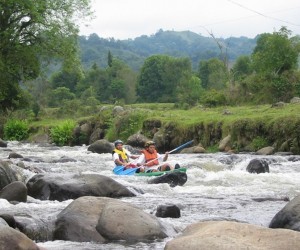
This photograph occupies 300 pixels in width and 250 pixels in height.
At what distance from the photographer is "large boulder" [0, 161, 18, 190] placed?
11477mm

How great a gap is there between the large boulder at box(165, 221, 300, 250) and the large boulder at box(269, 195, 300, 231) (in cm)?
176

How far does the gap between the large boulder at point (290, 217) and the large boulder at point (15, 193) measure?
183 inches

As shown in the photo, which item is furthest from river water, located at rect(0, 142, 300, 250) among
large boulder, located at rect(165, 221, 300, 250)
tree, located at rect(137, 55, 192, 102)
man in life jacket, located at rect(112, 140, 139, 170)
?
tree, located at rect(137, 55, 192, 102)

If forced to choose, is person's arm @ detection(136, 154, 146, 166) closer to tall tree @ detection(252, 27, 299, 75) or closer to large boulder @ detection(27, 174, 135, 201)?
large boulder @ detection(27, 174, 135, 201)

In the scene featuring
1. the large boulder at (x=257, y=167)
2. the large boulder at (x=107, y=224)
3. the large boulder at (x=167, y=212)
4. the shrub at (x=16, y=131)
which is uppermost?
the large boulder at (x=107, y=224)

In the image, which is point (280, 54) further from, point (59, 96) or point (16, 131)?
point (59, 96)

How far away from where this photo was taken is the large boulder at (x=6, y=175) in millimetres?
11477

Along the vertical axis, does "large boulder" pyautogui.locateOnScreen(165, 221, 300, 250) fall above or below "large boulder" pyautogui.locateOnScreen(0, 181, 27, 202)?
above

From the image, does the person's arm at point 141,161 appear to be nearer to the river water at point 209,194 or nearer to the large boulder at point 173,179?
the river water at point 209,194

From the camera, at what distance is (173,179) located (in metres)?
13.3

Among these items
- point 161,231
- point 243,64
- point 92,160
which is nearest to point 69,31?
point 92,160

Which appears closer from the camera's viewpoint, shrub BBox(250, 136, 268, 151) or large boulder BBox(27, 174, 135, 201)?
large boulder BBox(27, 174, 135, 201)

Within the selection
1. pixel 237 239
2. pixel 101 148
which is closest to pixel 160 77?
pixel 101 148

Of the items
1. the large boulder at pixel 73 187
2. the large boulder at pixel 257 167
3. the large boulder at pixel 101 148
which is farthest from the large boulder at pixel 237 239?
the large boulder at pixel 101 148
